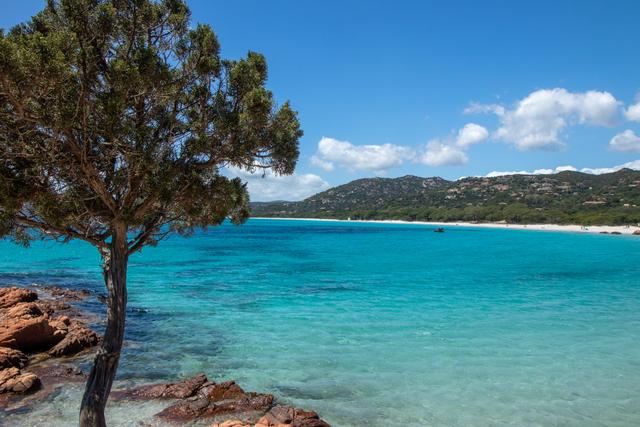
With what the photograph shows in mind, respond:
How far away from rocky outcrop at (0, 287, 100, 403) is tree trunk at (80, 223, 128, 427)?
639 centimetres

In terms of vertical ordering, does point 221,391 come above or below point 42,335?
below

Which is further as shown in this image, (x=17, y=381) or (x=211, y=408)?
(x=17, y=381)

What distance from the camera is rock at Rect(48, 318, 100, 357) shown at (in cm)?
1564

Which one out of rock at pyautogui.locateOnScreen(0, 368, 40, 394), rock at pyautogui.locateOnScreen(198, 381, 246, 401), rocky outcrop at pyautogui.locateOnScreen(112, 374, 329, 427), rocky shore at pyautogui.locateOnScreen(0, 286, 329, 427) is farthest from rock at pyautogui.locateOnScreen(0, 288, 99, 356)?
rock at pyautogui.locateOnScreen(198, 381, 246, 401)

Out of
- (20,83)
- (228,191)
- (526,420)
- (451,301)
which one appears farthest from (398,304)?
(20,83)

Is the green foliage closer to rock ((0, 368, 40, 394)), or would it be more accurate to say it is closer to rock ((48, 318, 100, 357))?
rock ((0, 368, 40, 394))

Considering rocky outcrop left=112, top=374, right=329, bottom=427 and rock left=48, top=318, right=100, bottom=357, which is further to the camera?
rock left=48, top=318, right=100, bottom=357

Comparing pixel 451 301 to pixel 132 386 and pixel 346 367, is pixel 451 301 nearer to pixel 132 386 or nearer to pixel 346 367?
pixel 346 367

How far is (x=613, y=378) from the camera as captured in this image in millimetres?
14508

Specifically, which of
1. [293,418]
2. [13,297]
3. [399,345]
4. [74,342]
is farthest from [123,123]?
[13,297]

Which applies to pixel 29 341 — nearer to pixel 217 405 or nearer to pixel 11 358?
pixel 11 358

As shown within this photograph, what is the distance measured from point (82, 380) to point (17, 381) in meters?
1.71

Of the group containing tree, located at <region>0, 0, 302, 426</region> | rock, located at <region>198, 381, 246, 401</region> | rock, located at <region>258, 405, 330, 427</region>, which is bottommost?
rock, located at <region>198, 381, 246, 401</region>

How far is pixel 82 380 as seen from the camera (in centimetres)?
1330
